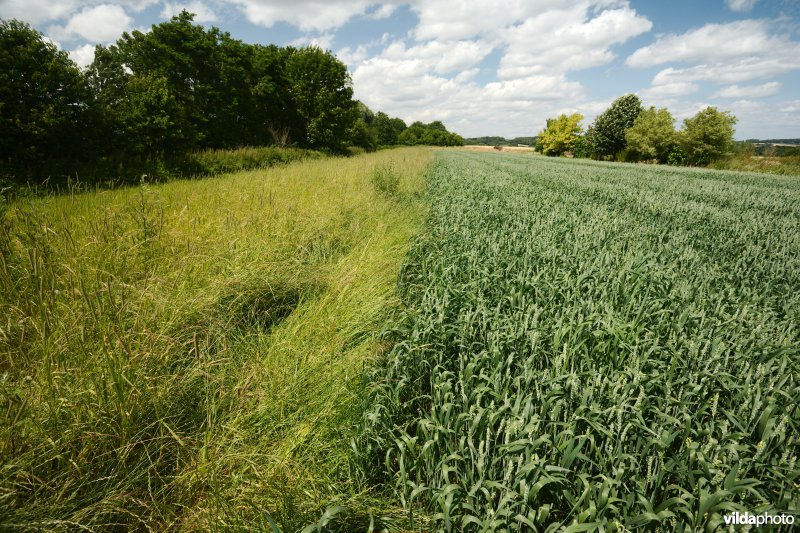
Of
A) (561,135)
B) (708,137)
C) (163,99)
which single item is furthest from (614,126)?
(163,99)

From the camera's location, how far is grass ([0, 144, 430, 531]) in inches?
57.8

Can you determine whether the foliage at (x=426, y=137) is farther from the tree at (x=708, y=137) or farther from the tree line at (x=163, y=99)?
the tree at (x=708, y=137)

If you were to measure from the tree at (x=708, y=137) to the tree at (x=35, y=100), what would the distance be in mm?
48297

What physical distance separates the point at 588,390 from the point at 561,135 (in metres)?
77.8

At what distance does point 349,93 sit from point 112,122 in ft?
93.3

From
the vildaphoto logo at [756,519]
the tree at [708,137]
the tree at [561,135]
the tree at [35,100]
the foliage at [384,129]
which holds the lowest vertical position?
the vildaphoto logo at [756,519]

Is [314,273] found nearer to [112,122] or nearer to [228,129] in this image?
[112,122]

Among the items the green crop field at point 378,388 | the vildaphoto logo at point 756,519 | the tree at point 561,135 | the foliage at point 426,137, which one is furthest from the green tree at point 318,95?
the foliage at point 426,137

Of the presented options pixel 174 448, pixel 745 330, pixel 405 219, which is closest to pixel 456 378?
pixel 174 448

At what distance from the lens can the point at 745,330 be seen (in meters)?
2.53

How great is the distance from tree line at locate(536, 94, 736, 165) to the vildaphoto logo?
4385 centimetres

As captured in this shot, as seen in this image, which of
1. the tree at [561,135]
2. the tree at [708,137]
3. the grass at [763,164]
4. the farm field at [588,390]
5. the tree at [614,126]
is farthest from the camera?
the tree at [561,135]

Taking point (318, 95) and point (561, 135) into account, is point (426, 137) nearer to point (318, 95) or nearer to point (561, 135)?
point (561, 135)

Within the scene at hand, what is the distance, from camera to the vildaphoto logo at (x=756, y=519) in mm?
1261
